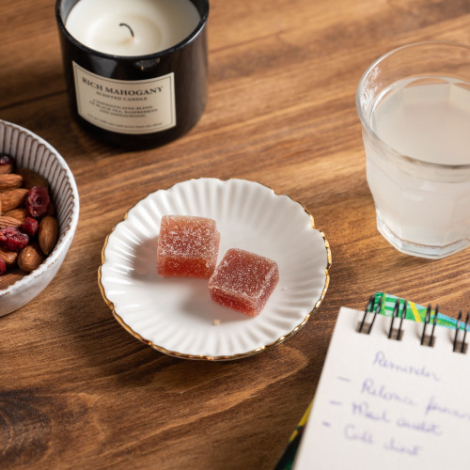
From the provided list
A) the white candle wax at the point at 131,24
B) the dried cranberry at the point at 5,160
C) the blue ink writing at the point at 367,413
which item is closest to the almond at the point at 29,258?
the dried cranberry at the point at 5,160

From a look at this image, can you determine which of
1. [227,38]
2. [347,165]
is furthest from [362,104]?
[227,38]

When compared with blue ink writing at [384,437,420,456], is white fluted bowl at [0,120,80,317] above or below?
above

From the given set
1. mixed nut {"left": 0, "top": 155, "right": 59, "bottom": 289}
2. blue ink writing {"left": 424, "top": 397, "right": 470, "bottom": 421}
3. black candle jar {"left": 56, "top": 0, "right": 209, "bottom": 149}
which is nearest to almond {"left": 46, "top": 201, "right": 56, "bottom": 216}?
mixed nut {"left": 0, "top": 155, "right": 59, "bottom": 289}

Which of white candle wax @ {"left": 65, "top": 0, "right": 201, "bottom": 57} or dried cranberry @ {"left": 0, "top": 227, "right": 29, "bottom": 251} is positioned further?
white candle wax @ {"left": 65, "top": 0, "right": 201, "bottom": 57}

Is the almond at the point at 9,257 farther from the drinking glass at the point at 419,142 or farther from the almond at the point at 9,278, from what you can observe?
the drinking glass at the point at 419,142

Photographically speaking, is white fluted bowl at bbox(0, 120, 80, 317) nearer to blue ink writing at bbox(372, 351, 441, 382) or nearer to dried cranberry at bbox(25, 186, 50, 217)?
dried cranberry at bbox(25, 186, 50, 217)
